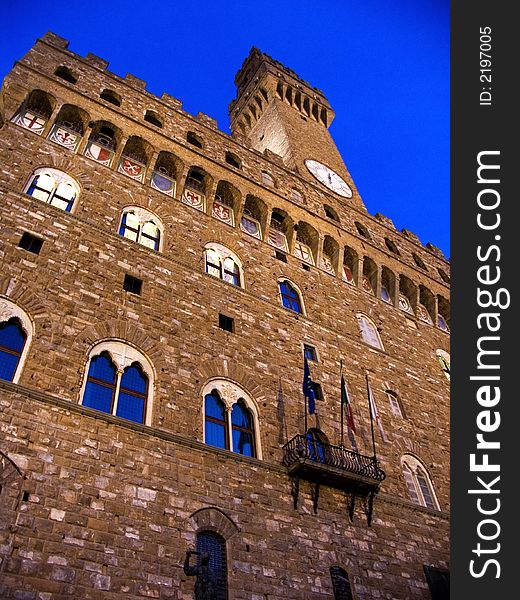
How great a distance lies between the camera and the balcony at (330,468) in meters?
10.3

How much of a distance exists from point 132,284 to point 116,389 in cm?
282

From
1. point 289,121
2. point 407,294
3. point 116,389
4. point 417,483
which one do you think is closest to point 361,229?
point 407,294

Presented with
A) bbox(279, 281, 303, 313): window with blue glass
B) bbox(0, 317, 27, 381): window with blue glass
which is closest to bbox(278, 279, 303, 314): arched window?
bbox(279, 281, 303, 313): window with blue glass

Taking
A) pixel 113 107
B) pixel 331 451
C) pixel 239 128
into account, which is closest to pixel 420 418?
pixel 331 451

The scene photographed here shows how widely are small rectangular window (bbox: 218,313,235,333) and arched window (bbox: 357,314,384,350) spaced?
15.6 feet

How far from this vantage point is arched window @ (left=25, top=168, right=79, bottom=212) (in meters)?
12.2

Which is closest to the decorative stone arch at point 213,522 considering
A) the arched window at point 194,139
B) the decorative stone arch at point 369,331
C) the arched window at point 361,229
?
the decorative stone arch at point 369,331

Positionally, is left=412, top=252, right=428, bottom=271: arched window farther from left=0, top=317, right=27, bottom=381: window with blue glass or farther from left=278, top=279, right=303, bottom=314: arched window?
left=0, top=317, right=27, bottom=381: window with blue glass

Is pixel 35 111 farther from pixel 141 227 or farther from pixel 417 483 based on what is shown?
pixel 417 483

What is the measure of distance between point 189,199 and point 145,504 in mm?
9351

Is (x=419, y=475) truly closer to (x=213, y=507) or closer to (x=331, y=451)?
(x=331, y=451)

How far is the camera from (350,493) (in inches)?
428

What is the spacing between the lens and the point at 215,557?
337 inches

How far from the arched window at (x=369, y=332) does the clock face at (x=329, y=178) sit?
6722 millimetres
